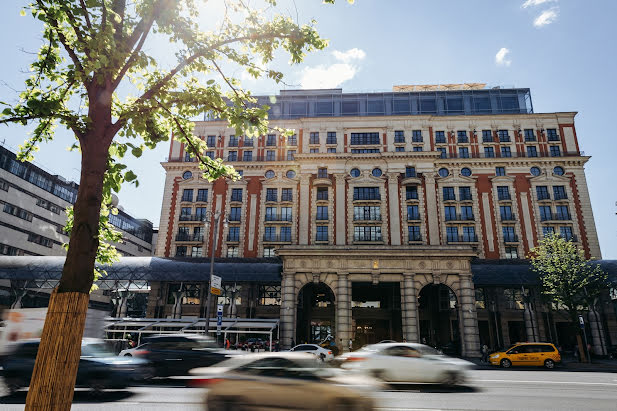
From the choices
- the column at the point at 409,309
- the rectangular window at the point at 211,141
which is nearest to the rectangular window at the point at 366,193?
the column at the point at 409,309

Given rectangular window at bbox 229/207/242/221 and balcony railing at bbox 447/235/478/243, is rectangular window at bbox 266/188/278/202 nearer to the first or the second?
rectangular window at bbox 229/207/242/221

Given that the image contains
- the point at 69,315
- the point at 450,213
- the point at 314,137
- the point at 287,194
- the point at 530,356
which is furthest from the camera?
the point at 314,137

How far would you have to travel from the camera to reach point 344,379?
7.26m

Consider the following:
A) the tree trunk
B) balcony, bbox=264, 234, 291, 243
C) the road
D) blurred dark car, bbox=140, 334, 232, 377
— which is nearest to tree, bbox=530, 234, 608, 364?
the road

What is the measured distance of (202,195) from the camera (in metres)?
47.5

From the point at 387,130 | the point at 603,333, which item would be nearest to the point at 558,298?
the point at 603,333

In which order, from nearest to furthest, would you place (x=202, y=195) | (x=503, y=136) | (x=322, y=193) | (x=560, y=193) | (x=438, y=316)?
(x=438, y=316) → (x=560, y=193) → (x=322, y=193) → (x=202, y=195) → (x=503, y=136)

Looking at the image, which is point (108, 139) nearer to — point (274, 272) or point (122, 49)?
point (122, 49)

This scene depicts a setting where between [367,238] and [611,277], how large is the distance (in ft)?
75.7

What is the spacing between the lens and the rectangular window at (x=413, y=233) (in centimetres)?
4362

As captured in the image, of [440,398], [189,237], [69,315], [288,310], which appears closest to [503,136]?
[288,310]

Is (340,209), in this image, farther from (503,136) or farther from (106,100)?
(106,100)

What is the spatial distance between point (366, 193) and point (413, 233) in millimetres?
7325

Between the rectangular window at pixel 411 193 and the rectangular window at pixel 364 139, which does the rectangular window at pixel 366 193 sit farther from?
the rectangular window at pixel 364 139
